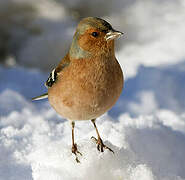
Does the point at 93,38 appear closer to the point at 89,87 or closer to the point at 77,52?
the point at 77,52

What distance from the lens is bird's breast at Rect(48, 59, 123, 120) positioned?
1.32 m

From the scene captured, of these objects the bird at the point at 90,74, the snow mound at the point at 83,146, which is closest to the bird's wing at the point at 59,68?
the bird at the point at 90,74

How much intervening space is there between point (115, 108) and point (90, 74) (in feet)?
4.92

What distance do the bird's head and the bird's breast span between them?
0.13 ft

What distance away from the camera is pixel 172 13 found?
385cm

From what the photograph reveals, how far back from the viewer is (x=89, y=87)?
1.32 meters

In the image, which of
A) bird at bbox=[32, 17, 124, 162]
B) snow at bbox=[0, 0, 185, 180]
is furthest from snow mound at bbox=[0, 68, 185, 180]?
bird at bbox=[32, 17, 124, 162]

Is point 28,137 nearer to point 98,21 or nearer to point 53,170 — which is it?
point 53,170

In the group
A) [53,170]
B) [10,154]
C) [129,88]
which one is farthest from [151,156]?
[129,88]

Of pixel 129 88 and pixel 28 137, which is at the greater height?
pixel 129 88

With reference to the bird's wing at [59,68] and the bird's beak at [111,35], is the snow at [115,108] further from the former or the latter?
the bird's beak at [111,35]

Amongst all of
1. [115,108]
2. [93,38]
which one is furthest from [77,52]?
[115,108]

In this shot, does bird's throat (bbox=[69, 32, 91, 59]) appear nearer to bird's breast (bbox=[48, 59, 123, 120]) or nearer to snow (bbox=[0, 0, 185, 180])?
bird's breast (bbox=[48, 59, 123, 120])

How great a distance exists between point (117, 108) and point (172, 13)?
171cm
